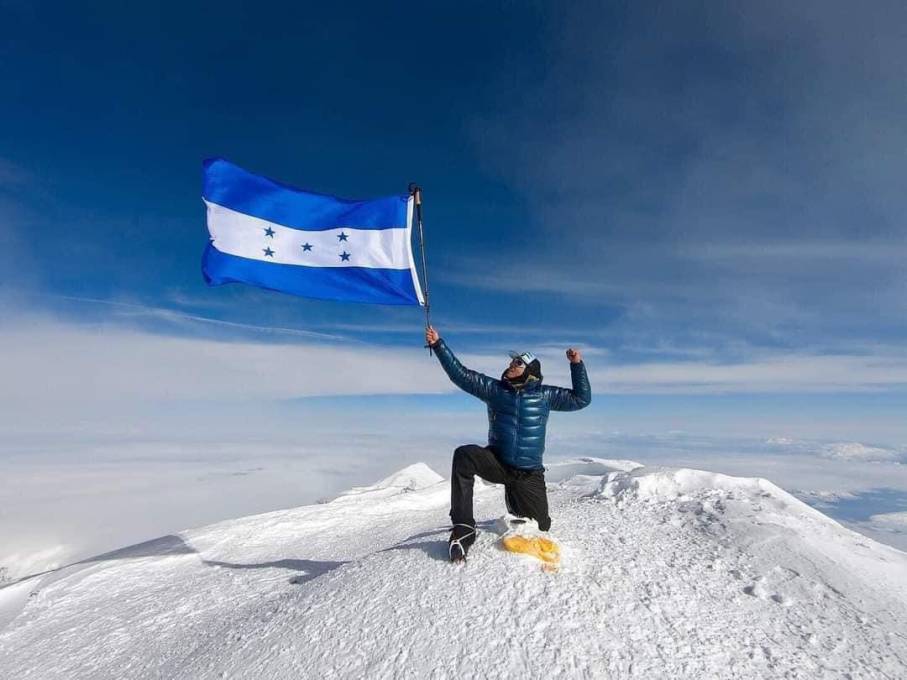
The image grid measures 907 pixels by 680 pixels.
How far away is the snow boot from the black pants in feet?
0.25

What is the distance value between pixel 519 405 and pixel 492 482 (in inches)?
47.9

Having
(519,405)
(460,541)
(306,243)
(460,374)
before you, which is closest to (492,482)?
(460,541)

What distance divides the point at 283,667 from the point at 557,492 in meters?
9.39

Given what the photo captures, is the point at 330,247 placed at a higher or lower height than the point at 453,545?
higher

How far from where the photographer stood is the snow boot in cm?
586

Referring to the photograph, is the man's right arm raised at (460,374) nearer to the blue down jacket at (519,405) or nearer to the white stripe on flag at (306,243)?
the blue down jacket at (519,405)

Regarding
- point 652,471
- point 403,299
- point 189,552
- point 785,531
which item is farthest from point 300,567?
point 785,531

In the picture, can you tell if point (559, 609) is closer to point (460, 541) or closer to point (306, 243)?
point (460, 541)

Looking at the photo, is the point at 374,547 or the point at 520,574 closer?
the point at 520,574

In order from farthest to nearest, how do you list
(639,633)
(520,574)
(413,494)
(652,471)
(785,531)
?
(413,494) → (652,471) → (785,531) → (520,574) → (639,633)

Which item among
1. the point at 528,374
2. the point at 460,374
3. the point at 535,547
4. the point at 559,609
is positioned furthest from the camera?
the point at 460,374

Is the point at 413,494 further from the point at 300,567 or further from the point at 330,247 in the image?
the point at 330,247

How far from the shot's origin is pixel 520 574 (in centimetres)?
551

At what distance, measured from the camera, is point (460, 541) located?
19.7 feet
